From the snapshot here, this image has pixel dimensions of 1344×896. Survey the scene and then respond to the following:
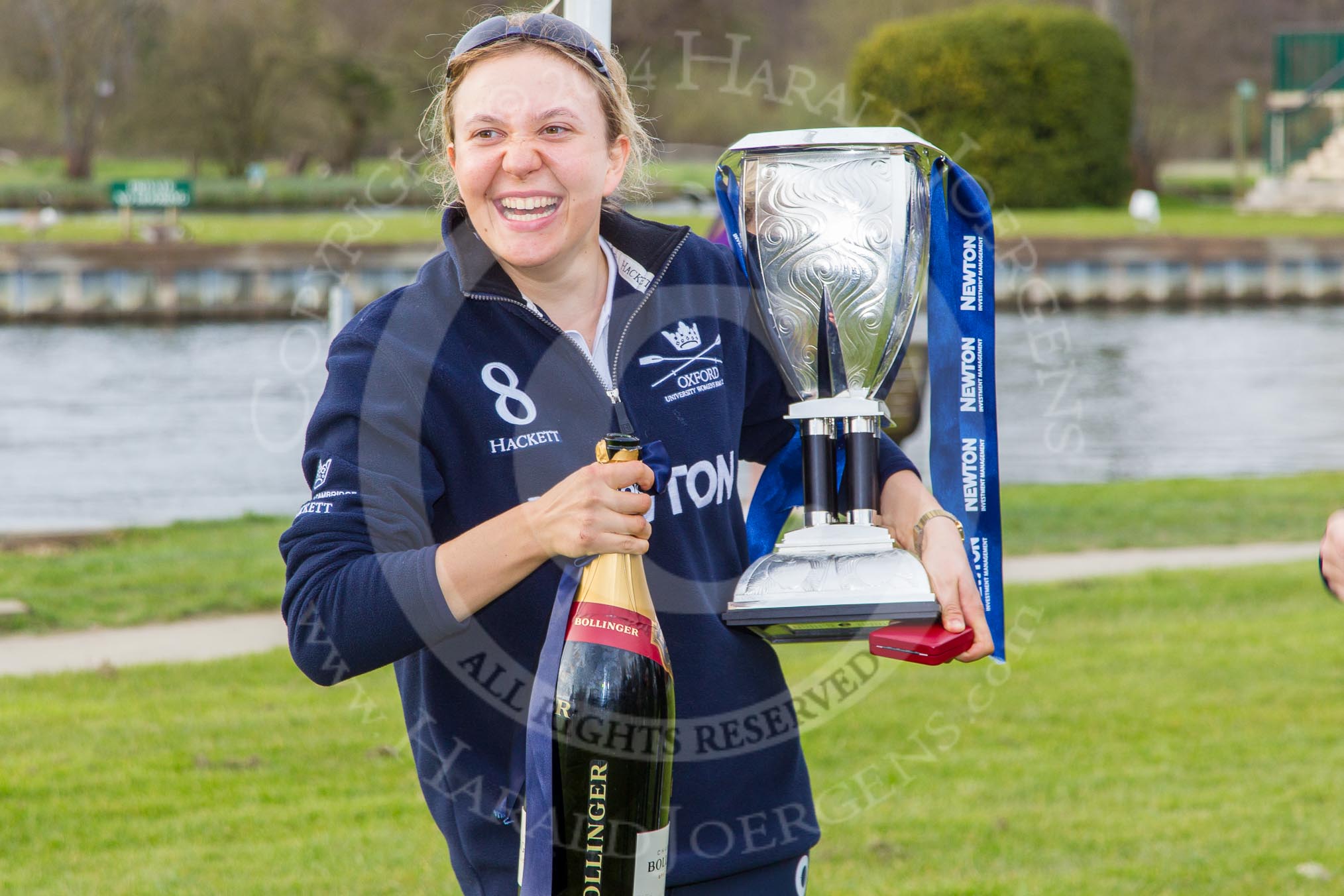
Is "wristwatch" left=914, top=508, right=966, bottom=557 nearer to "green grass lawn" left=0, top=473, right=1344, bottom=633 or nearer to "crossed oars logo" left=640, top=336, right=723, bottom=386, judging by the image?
"crossed oars logo" left=640, top=336, right=723, bottom=386

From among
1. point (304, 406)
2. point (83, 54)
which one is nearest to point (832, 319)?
point (304, 406)

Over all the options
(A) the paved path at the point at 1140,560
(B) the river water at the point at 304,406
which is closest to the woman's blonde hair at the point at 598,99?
(A) the paved path at the point at 1140,560

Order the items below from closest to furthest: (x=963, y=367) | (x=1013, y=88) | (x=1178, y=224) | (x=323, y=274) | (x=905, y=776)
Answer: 1. (x=963, y=367)
2. (x=905, y=776)
3. (x=323, y=274)
4. (x=1178, y=224)
5. (x=1013, y=88)

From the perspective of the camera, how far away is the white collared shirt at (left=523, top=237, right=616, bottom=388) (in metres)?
1.84

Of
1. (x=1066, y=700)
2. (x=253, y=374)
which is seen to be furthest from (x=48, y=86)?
(x=1066, y=700)

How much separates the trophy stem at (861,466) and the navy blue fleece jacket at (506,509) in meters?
0.16

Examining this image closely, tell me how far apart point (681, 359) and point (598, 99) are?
0.34 m

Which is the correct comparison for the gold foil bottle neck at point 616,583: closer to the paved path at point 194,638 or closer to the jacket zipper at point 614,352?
the jacket zipper at point 614,352

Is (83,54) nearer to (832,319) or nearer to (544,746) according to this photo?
(832,319)

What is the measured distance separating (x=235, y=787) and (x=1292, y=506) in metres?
6.84

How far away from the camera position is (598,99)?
180cm

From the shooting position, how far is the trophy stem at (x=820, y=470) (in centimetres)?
203

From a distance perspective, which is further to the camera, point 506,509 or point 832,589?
point 832,589

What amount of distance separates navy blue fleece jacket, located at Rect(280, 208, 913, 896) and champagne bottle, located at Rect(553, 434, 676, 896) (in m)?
0.13
